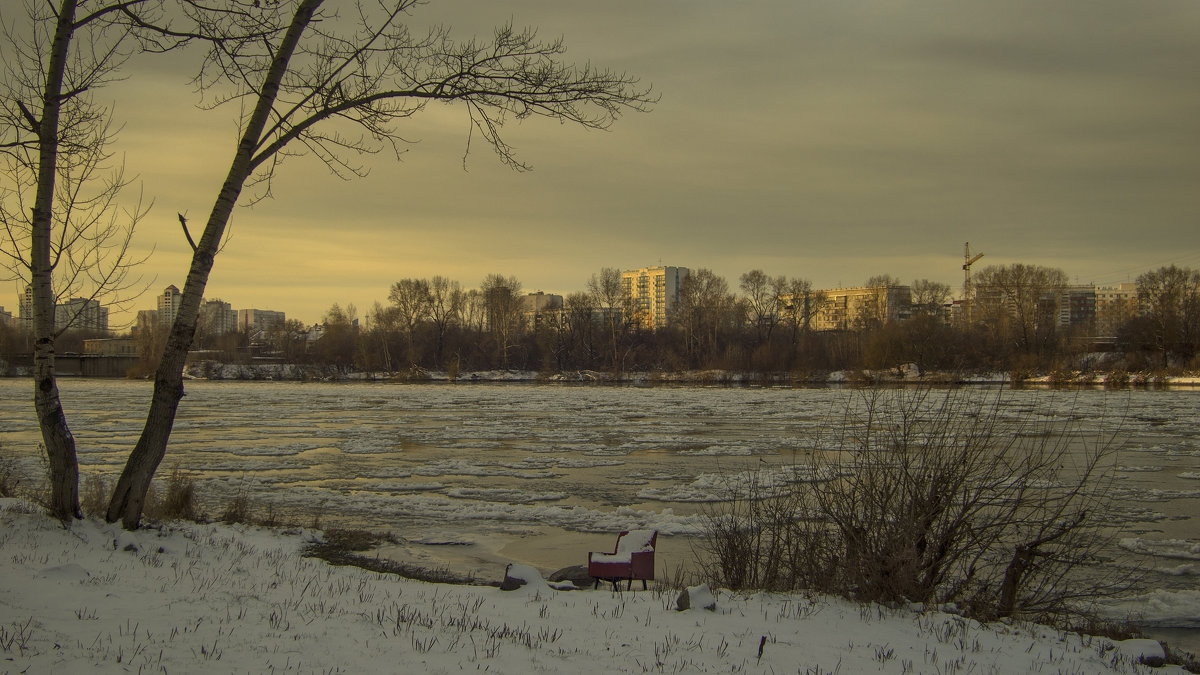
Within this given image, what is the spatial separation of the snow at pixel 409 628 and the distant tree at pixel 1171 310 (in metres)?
68.0

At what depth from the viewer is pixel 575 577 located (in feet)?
26.4

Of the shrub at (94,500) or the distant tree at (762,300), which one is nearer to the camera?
the shrub at (94,500)

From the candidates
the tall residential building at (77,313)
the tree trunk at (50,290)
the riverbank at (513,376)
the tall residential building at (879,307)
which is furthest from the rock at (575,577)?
the tall residential building at (879,307)

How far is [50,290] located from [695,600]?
7.04 metres

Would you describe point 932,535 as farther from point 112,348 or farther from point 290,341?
point 112,348

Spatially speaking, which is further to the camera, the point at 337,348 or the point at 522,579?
the point at 337,348

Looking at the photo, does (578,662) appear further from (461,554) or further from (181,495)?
(181,495)

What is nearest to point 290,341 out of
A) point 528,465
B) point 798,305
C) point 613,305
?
point 613,305

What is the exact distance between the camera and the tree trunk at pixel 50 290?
24.9 ft

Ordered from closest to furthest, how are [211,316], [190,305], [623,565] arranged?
[623,565]
[190,305]
[211,316]

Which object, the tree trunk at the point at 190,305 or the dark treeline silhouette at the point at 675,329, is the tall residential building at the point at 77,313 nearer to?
the tree trunk at the point at 190,305

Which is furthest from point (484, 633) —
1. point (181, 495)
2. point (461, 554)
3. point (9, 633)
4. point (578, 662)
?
point (181, 495)

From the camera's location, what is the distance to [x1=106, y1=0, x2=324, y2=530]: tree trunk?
7641 mm

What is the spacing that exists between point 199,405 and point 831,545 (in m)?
37.2
